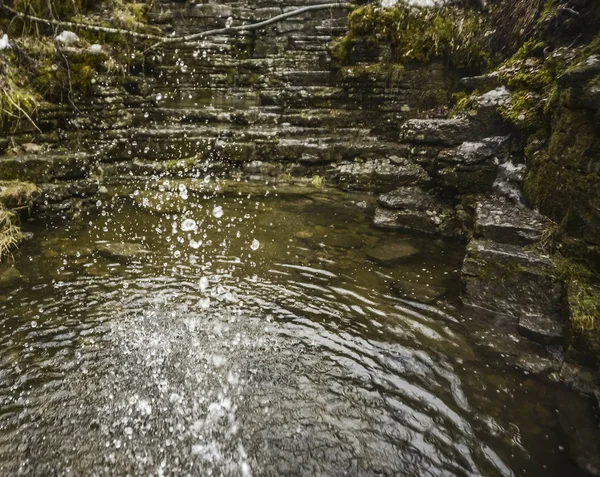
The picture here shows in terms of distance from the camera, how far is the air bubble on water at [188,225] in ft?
18.9

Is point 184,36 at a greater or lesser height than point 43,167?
greater

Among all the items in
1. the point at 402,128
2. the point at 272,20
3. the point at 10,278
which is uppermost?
the point at 272,20

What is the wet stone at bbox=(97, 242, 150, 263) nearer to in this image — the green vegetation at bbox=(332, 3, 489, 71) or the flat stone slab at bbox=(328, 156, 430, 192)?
the flat stone slab at bbox=(328, 156, 430, 192)

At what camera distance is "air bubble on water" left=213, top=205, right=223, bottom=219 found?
6199 millimetres

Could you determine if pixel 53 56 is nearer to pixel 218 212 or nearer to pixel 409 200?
pixel 218 212

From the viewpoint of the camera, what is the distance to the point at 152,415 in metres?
2.61

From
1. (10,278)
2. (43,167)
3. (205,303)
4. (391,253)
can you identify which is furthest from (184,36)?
(205,303)

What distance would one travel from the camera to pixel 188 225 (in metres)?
5.88

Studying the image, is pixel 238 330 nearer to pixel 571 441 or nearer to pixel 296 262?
pixel 296 262

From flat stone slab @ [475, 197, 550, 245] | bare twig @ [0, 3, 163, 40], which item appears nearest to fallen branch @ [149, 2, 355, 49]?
bare twig @ [0, 3, 163, 40]

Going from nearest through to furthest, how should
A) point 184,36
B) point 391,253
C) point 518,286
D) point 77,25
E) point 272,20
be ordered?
1. point 518,286
2. point 391,253
3. point 77,25
4. point 184,36
5. point 272,20

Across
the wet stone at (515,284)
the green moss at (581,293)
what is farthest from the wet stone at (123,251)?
the green moss at (581,293)

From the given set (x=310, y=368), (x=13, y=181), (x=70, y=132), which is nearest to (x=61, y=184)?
(x=13, y=181)

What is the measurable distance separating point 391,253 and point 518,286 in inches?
66.1
